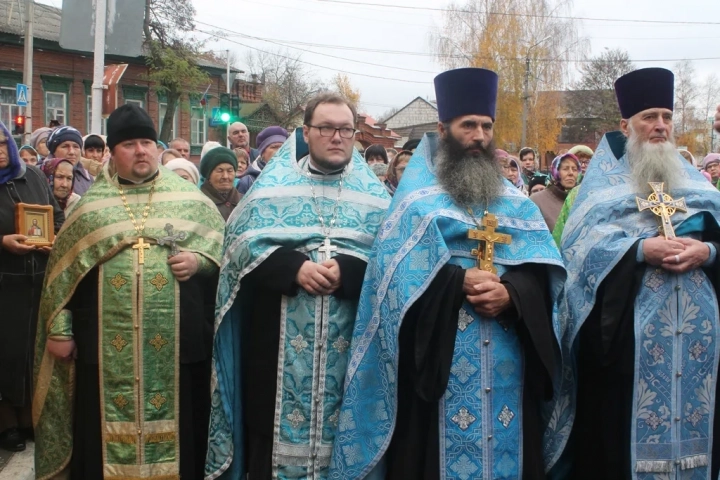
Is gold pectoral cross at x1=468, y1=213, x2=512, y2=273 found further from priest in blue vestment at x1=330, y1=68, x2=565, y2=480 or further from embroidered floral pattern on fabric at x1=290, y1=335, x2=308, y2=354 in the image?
embroidered floral pattern on fabric at x1=290, y1=335, x2=308, y2=354

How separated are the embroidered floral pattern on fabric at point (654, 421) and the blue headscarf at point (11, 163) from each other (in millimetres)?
4050

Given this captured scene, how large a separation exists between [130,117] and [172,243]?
72 cm

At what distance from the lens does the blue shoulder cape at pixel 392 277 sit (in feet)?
11.0

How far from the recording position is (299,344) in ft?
11.7

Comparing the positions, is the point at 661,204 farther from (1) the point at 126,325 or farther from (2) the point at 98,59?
(2) the point at 98,59

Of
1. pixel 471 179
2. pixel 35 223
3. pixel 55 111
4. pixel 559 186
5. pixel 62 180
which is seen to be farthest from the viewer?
pixel 55 111

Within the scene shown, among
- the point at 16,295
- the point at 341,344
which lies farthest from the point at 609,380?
the point at 16,295

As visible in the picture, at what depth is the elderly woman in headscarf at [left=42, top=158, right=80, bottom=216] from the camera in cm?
602

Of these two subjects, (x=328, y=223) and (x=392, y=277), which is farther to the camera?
(x=328, y=223)

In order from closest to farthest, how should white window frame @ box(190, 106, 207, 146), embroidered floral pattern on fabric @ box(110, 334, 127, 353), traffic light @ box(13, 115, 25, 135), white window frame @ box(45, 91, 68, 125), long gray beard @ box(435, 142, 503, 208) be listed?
long gray beard @ box(435, 142, 503, 208)
embroidered floral pattern on fabric @ box(110, 334, 127, 353)
traffic light @ box(13, 115, 25, 135)
white window frame @ box(45, 91, 68, 125)
white window frame @ box(190, 106, 207, 146)

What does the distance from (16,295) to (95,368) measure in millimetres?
1281

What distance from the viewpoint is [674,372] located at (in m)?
3.58

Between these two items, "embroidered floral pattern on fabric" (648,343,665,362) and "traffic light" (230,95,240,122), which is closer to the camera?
"embroidered floral pattern on fabric" (648,343,665,362)

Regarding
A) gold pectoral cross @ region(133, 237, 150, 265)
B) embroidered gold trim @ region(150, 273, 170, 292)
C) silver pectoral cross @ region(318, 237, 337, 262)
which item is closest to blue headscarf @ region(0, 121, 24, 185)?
gold pectoral cross @ region(133, 237, 150, 265)
